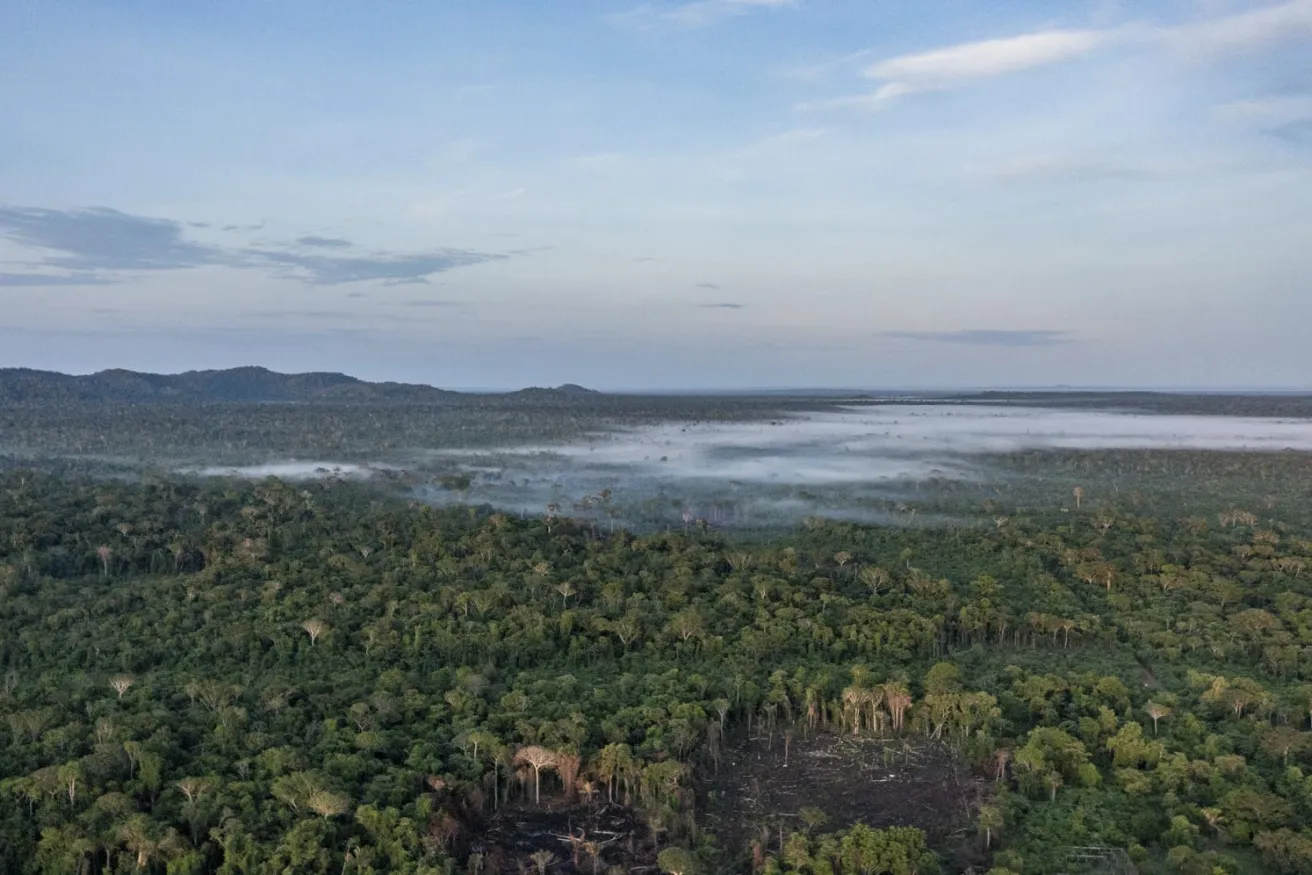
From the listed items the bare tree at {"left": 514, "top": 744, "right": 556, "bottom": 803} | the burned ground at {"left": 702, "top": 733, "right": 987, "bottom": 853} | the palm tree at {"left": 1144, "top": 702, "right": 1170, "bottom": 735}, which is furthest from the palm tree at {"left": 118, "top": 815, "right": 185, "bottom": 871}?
the palm tree at {"left": 1144, "top": 702, "right": 1170, "bottom": 735}

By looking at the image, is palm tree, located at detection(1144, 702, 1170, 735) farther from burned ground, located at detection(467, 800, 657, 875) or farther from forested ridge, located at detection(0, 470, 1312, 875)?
burned ground, located at detection(467, 800, 657, 875)

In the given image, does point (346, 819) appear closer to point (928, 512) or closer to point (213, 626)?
point (213, 626)

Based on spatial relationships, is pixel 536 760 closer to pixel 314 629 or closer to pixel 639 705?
pixel 639 705

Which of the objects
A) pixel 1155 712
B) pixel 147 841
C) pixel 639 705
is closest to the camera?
pixel 147 841

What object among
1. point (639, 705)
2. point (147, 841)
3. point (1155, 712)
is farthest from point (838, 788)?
point (147, 841)

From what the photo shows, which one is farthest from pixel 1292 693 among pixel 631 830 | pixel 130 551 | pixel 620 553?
pixel 130 551

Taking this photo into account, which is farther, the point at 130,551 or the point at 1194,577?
the point at 130,551
